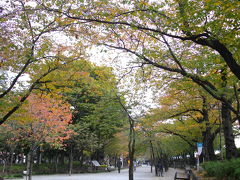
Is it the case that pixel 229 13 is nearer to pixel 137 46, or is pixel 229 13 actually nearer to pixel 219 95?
pixel 219 95

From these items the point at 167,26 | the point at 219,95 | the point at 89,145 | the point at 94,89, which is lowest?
the point at 89,145

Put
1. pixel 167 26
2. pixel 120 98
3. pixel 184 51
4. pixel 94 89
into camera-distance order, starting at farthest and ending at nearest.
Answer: pixel 120 98, pixel 94 89, pixel 184 51, pixel 167 26

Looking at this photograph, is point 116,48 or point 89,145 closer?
point 116,48

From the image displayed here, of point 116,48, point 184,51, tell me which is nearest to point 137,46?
point 116,48

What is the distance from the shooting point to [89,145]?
92.8ft

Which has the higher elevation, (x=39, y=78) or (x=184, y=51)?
(x=184, y=51)

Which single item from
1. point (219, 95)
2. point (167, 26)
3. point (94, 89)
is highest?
point (167, 26)

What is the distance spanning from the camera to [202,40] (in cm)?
759

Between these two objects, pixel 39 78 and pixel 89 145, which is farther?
pixel 89 145

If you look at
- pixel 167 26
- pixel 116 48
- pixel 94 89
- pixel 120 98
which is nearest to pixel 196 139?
pixel 120 98

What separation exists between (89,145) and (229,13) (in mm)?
24419

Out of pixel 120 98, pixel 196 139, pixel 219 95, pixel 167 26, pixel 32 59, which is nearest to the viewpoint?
pixel 167 26

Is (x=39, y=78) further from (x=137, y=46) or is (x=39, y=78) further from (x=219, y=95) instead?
(x=219, y=95)

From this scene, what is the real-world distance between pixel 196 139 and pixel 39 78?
72.0 feet
